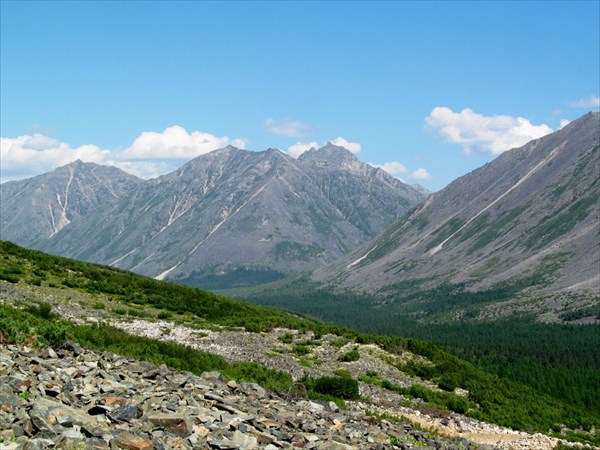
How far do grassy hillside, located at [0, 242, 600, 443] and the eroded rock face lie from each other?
194 inches

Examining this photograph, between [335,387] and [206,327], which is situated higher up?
[206,327]

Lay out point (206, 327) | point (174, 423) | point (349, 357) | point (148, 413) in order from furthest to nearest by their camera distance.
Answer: point (206, 327) → point (349, 357) → point (148, 413) → point (174, 423)

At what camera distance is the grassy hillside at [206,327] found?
3103 centimetres

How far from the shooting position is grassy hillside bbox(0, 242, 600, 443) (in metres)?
31.0

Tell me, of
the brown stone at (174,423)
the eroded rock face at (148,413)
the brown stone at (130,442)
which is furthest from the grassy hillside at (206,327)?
the brown stone at (130,442)

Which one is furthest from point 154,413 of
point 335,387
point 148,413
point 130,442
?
point 335,387

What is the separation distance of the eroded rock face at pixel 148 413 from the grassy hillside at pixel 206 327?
16.2 feet

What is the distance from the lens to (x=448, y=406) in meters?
34.8

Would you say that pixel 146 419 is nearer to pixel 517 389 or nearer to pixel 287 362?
pixel 287 362

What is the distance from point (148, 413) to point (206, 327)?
105 ft

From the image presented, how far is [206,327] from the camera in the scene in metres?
47.7

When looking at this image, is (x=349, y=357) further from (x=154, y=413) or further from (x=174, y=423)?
(x=174, y=423)

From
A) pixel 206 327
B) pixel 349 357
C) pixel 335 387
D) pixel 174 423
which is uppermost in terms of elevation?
pixel 174 423

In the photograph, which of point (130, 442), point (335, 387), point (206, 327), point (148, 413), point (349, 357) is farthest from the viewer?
point (206, 327)
